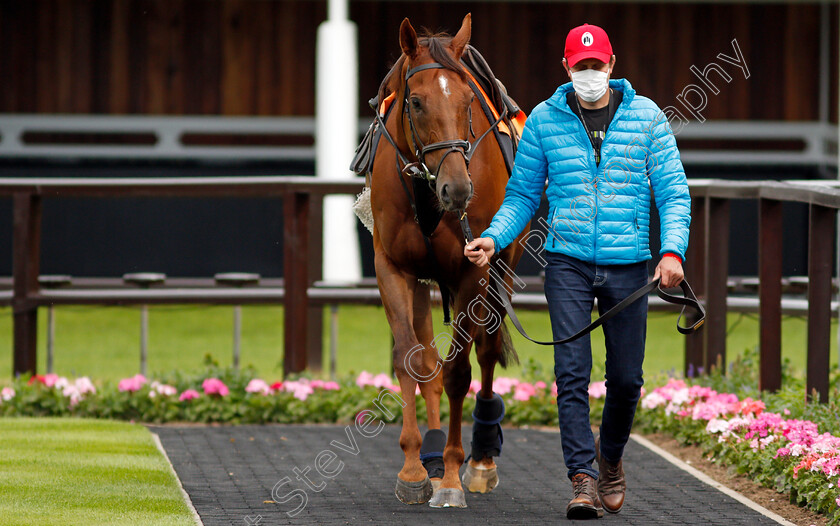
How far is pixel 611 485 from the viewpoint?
489 cm

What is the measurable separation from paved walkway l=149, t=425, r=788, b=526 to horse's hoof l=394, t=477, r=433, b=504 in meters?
0.04

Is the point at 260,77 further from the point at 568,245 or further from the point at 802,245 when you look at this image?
the point at 568,245

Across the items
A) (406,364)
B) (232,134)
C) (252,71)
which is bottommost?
(406,364)

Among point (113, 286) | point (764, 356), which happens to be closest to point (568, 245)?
point (764, 356)

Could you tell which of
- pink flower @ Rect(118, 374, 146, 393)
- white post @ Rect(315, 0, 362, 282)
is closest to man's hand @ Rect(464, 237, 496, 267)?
pink flower @ Rect(118, 374, 146, 393)

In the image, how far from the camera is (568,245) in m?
4.75

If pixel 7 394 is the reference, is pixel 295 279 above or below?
above

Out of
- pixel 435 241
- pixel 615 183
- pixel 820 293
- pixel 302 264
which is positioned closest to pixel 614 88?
pixel 615 183

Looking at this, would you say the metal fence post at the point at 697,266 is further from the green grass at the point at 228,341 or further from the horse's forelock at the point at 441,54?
the horse's forelock at the point at 441,54

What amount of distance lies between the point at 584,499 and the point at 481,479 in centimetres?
88

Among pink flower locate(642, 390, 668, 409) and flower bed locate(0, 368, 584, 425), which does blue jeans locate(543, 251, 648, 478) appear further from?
flower bed locate(0, 368, 584, 425)

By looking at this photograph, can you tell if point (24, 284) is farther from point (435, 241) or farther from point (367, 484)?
point (435, 241)

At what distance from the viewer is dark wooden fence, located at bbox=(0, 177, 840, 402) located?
680 cm

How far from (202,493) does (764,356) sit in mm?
3313
